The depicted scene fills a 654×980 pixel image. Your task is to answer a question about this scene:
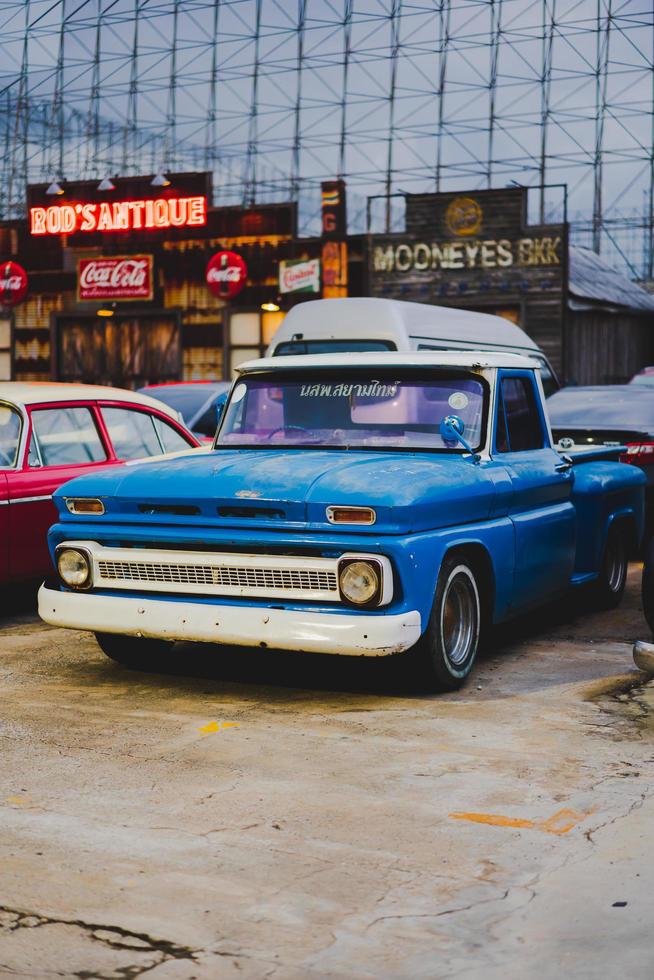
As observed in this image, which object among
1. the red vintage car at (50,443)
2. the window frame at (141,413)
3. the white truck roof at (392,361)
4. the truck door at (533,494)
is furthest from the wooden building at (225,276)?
the white truck roof at (392,361)

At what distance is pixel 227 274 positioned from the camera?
3028cm

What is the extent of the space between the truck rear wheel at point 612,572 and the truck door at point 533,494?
0.93 meters

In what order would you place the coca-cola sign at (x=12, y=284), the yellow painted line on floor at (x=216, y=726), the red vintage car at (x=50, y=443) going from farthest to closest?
the coca-cola sign at (x=12, y=284)
the red vintage car at (x=50, y=443)
the yellow painted line on floor at (x=216, y=726)

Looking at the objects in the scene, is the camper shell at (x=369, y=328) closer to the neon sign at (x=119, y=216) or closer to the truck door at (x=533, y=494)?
the truck door at (x=533, y=494)

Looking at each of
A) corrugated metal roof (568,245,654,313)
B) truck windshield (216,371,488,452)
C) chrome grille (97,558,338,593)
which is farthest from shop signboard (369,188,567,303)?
chrome grille (97,558,338,593)

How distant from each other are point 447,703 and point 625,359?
30462 mm

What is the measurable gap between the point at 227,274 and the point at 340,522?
975 inches

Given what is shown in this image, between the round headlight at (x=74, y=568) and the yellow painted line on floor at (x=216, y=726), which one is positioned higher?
the round headlight at (x=74, y=568)

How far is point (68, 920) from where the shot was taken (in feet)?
12.3

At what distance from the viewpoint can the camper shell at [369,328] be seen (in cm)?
1480

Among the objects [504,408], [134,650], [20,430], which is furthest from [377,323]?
[134,650]

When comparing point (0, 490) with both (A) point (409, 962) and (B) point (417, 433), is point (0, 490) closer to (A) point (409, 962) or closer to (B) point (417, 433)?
(B) point (417, 433)

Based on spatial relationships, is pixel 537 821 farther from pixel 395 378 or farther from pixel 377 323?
pixel 377 323

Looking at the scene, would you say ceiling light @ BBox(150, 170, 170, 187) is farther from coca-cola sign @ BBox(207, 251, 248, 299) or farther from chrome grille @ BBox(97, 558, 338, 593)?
chrome grille @ BBox(97, 558, 338, 593)
